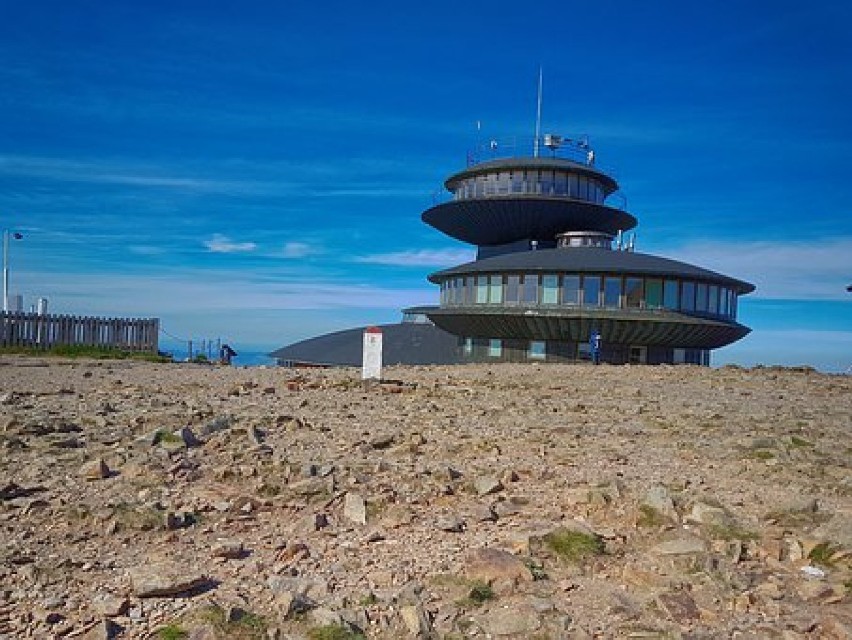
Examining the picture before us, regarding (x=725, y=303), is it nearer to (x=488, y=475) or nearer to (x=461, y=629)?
(x=488, y=475)

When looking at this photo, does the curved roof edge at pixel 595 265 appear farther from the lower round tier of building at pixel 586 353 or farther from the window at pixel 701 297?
the lower round tier of building at pixel 586 353

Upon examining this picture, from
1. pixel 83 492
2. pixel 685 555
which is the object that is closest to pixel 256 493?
pixel 83 492

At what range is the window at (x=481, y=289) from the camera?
39.0 metres

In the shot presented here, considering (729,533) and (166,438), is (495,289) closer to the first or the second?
(166,438)

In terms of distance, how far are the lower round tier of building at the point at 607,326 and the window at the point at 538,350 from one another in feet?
0.87

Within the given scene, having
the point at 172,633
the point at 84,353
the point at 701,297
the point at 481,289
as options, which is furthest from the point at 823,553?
the point at 481,289

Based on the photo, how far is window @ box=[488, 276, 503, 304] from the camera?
1500 inches

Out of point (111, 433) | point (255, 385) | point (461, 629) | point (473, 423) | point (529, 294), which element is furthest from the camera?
point (529, 294)

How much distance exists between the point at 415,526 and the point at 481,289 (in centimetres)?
3288

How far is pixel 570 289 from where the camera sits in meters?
36.0

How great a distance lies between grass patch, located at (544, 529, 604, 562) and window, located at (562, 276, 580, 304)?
30.2 metres

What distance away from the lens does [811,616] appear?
204 inches

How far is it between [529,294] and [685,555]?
102 ft

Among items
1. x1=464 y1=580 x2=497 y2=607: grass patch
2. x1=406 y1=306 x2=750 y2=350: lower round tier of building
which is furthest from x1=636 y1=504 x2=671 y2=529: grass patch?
x1=406 y1=306 x2=750 y2=350: lower round tier of building
